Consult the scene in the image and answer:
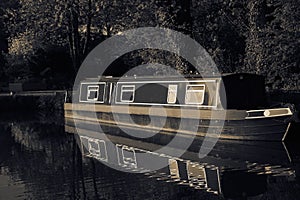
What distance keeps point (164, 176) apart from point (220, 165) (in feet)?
7.10

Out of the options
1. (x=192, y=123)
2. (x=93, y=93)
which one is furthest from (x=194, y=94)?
(x=93, y=93)

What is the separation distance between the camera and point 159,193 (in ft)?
47.6

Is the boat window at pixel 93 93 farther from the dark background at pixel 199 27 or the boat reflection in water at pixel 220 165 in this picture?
the boat reflection in water at pixel 220 165

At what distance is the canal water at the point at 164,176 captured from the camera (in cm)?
1457

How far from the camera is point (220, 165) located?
17703 mm

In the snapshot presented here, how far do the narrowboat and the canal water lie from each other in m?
0.86

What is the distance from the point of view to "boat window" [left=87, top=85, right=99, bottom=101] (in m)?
30.5

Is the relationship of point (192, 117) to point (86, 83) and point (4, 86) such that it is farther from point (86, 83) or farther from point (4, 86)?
point (4, 86)

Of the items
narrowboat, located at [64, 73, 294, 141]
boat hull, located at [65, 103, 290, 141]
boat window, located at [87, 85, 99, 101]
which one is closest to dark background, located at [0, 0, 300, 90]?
boat window, located at [87, 85, 99, 101]

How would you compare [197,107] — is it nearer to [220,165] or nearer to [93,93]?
[220,165]

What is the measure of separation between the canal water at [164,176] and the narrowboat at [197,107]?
86cm

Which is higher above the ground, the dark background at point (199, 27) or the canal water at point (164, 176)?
the dark background at point (199, 27)

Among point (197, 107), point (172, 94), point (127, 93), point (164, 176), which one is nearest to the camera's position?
point (164, 176)

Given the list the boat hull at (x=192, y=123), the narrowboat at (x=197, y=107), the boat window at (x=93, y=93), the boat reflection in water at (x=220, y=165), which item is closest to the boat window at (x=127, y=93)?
the narrowboat at (x=197, y=107)
